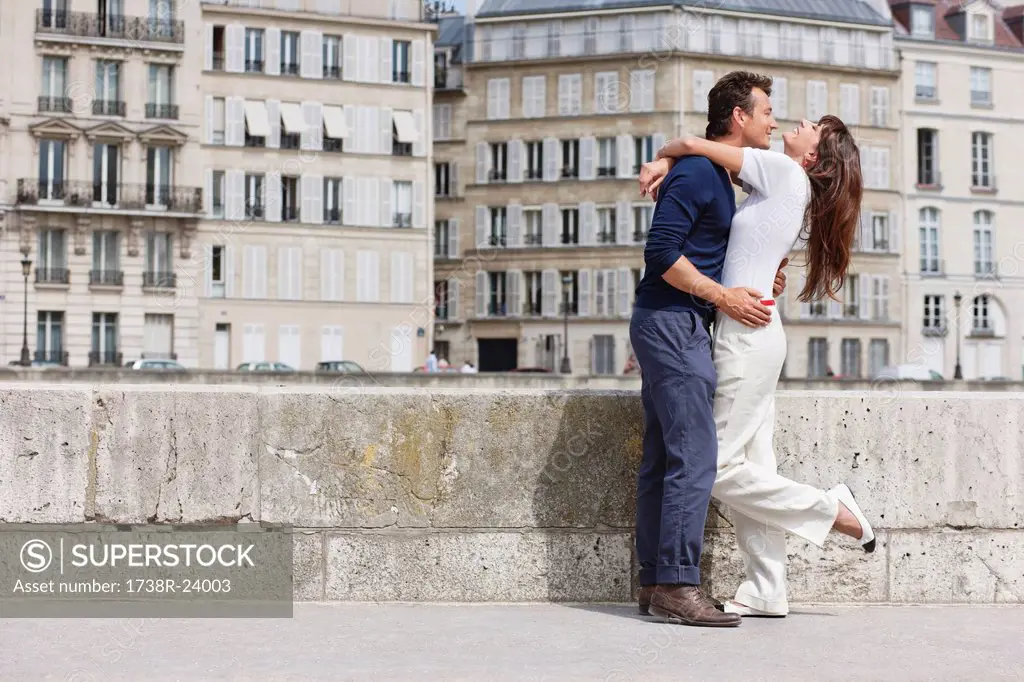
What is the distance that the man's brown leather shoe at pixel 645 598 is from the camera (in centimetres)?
614

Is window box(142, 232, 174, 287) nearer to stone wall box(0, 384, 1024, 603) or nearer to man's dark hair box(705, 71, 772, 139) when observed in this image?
stone wall box(0, 384, 1024, 603)

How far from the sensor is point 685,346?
5945 mm

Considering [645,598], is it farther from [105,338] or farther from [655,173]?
[105,338]

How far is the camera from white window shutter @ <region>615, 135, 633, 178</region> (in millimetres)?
68250

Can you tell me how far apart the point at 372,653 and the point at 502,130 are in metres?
64.8

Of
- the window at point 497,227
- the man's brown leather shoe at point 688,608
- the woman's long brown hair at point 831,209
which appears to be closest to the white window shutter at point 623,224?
the window at point 497,227

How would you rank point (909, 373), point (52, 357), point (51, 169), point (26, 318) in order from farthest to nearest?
point (909, 373)
point (51, 169)
point (52, 357)
point (26, 318)

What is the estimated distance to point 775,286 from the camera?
6301 millimetres

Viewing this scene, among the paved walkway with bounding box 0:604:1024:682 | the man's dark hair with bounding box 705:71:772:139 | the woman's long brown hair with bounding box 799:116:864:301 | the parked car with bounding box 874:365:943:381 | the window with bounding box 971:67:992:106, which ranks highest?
the window with bounding box 971:67:992:106

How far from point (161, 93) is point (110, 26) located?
3.02 m

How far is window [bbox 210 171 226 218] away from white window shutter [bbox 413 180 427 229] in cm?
745

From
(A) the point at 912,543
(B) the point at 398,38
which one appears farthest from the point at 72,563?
(B) the point at 398,38

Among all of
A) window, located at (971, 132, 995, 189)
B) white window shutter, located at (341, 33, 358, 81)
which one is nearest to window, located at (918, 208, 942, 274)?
window, located at (971, 132, 995, 189)

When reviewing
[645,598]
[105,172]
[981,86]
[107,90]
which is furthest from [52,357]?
[645,598]
